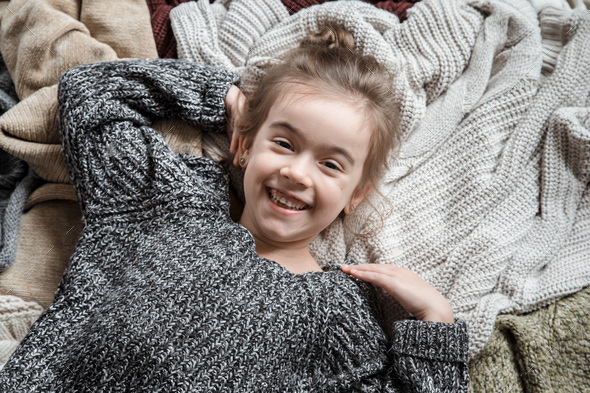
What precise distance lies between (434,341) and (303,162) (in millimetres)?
436

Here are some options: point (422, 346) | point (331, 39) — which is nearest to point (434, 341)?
point (422, 346)

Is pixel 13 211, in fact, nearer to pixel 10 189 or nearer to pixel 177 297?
pixel 10 189

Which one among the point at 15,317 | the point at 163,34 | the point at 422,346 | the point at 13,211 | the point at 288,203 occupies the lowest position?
the point at 15,317

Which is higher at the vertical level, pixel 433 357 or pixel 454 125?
pixel 454 125

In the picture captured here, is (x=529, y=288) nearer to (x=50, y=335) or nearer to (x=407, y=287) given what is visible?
(x=407, y=287)

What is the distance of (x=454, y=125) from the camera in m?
1.22

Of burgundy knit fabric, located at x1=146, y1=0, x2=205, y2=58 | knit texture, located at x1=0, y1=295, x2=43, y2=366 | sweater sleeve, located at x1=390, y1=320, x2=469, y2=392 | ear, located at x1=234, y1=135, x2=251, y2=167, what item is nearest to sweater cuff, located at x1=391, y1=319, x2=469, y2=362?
sweater sleeve, located at x1=390, y1=320, x2=469, y2=392

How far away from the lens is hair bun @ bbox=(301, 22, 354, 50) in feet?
3.82

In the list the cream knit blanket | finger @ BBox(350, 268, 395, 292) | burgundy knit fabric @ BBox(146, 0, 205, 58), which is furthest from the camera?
burgundy knit fabric @ BBox(146, 0, 205, 58)

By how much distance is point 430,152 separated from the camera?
48.1 inches

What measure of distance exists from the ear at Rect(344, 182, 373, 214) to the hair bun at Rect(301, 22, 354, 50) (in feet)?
1.10

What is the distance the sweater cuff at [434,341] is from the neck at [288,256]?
0.26 metres

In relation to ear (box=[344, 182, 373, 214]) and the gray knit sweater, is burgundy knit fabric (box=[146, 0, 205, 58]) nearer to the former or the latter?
the gray knit sweater

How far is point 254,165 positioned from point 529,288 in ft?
2.23
